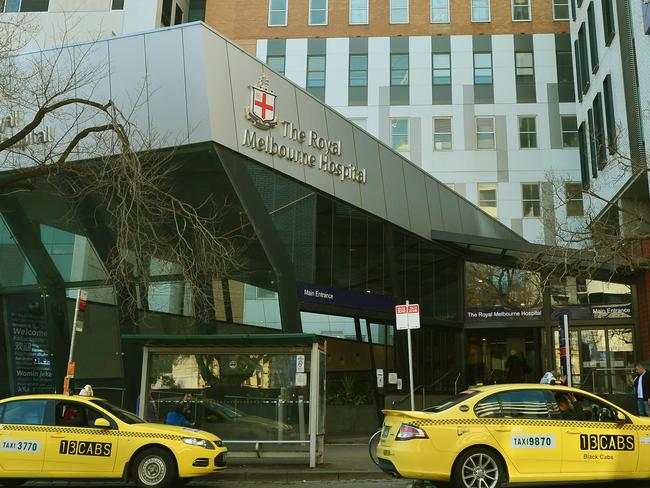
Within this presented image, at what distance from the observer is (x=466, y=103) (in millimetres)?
39750

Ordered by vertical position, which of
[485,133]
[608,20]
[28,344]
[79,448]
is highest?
[485,133]

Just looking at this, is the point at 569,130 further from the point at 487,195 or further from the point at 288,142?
the point at 288,142

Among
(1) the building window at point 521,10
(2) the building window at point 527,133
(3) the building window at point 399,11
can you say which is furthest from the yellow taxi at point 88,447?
(1) the building window at point 521,10

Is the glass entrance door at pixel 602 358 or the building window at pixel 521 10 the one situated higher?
the building window at pixel 521 10

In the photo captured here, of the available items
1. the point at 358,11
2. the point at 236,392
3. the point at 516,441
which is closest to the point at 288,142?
the point at 236,392

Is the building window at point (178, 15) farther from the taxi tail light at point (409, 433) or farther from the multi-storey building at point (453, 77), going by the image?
the taxi tail light at point (409, 433)

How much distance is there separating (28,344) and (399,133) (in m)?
25.2

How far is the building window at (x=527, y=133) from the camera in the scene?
39062 millimetres

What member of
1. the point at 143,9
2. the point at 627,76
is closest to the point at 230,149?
the point at 627,76

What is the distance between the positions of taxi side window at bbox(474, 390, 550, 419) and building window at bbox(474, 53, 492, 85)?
3264 cm

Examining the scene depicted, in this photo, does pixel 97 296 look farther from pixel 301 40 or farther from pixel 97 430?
pixel 301 40

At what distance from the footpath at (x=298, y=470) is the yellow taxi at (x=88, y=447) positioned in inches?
67.2

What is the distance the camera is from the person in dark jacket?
45.3 ft

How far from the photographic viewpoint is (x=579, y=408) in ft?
32.3
